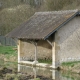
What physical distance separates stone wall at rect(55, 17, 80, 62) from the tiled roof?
0.63m

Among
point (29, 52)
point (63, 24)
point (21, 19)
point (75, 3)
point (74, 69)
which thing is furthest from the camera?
point (21, 19)

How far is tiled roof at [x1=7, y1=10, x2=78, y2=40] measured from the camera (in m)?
23.2

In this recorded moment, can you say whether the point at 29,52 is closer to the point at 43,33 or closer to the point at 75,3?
the point at 43,33

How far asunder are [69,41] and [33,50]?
17.1 feet

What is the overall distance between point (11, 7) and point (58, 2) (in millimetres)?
11561

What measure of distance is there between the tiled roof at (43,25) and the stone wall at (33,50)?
1563 millimetres

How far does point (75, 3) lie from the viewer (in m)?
42.7

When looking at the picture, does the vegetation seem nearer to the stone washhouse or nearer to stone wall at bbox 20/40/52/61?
stone wall at bbox 20/40/52/61

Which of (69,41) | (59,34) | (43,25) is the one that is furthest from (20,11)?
(59,34)

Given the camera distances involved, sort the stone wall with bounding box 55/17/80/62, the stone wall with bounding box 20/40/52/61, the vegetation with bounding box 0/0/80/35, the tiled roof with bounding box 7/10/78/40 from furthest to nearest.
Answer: the vegetation with bounding box 0/0/80/35, the stone wall with bounding box 20/40/52/61, the stone wall with bounding box 55/17/80/62, the tiled roof with bounding box 7/10/78/40

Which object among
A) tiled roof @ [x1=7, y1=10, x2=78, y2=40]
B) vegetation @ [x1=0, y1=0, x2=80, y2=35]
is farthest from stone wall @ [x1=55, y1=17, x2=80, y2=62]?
vegetation @ [x1=0, y1=0, x2=80, y2=35]

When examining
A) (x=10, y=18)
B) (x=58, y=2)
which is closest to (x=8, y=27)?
(x=10, y=18)

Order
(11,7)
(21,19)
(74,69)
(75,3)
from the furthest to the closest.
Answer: (11,7), (21,19), (75,3), (74,69)

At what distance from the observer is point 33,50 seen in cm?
2823
